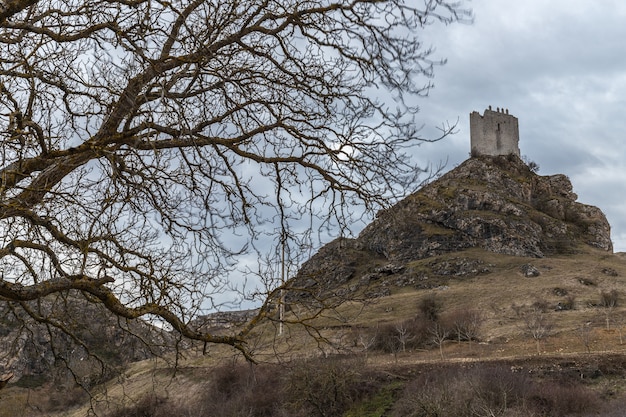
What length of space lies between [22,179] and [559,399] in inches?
979

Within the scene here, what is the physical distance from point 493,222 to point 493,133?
18881 millimetres

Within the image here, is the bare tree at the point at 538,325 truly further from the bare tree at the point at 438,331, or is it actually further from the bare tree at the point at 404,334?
the bare tree at the point at 404,334

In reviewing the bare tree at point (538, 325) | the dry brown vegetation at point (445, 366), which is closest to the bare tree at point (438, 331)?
the dry brown vegetation at point (445, 366)

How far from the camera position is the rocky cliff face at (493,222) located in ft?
238

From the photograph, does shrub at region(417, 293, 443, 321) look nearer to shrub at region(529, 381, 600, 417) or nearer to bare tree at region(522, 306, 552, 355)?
bare tree at region(522, 306, 552, 355)

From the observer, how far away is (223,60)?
560cm

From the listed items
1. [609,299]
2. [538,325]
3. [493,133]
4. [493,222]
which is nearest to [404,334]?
[538,325]

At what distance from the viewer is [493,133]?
86938mm

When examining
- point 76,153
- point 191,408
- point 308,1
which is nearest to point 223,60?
point 308,1

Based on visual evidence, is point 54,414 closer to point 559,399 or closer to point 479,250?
point 559,399

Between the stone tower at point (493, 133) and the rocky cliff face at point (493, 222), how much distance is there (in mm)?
1571

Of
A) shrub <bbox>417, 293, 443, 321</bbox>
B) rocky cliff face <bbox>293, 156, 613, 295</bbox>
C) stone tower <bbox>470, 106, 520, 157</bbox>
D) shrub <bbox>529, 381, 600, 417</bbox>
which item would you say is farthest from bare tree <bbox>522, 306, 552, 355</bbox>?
stone tower <bbox>470, 106, 520, 157</bbox>

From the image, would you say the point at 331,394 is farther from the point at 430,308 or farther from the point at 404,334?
the point at 430,308

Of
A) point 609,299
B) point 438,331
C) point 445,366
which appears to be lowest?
point 445,366
